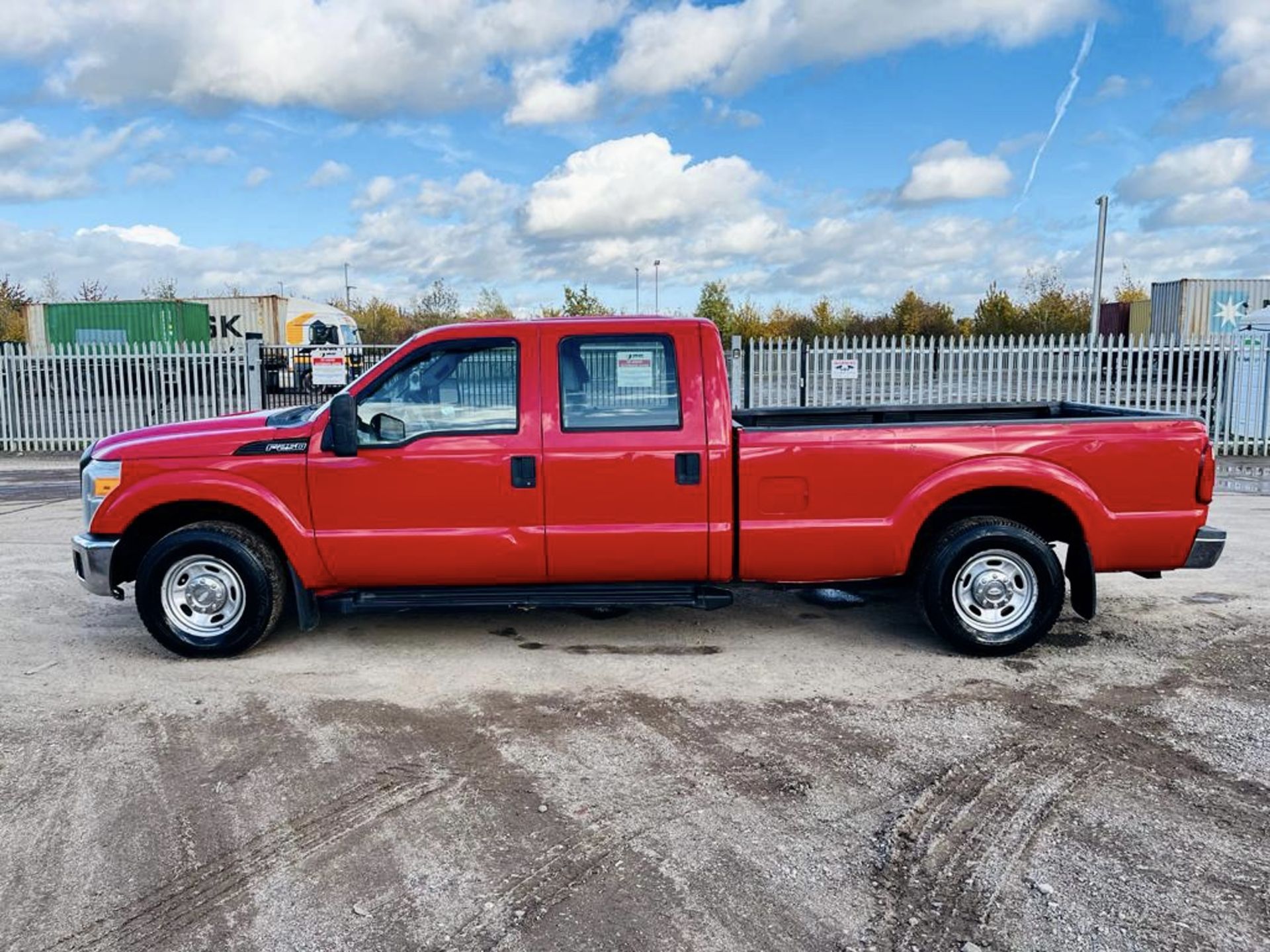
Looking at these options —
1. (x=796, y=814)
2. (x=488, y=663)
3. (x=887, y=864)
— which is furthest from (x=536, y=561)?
(x=887, y=864)

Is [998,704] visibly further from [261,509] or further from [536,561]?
[261,509]

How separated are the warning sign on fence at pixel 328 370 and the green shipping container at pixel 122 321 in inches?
768

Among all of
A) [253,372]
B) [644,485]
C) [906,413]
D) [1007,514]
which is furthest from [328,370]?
[1007,514]

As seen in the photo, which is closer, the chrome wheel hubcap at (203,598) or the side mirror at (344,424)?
the side mirror at (344,424)

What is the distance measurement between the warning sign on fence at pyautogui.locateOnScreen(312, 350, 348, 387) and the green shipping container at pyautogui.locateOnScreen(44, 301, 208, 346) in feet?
64.0

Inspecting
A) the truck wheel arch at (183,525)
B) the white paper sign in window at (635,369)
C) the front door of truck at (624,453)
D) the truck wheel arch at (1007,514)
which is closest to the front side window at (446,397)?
the front door of truck at (624,453)

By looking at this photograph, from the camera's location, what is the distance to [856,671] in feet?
17.5

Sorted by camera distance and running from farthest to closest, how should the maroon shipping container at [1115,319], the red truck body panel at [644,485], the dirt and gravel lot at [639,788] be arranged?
the maroon shipping container at [1115,319]
the red truck body panel at [644,485]
the dirt and gravel lot at [639,788]

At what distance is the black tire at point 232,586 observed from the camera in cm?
545

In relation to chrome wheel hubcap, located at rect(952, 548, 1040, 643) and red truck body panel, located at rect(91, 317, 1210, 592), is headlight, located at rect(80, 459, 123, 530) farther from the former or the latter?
chrome wheel hubcap, located at rect(952, 548, 1040, 643)

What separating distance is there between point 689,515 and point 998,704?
1.87 meters

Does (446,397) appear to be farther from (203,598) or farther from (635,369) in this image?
(203,598)

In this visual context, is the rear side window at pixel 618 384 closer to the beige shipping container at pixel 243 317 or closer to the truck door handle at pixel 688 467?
the truck door handle at pixel 688 467

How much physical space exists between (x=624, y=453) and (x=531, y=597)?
100 centimetres
